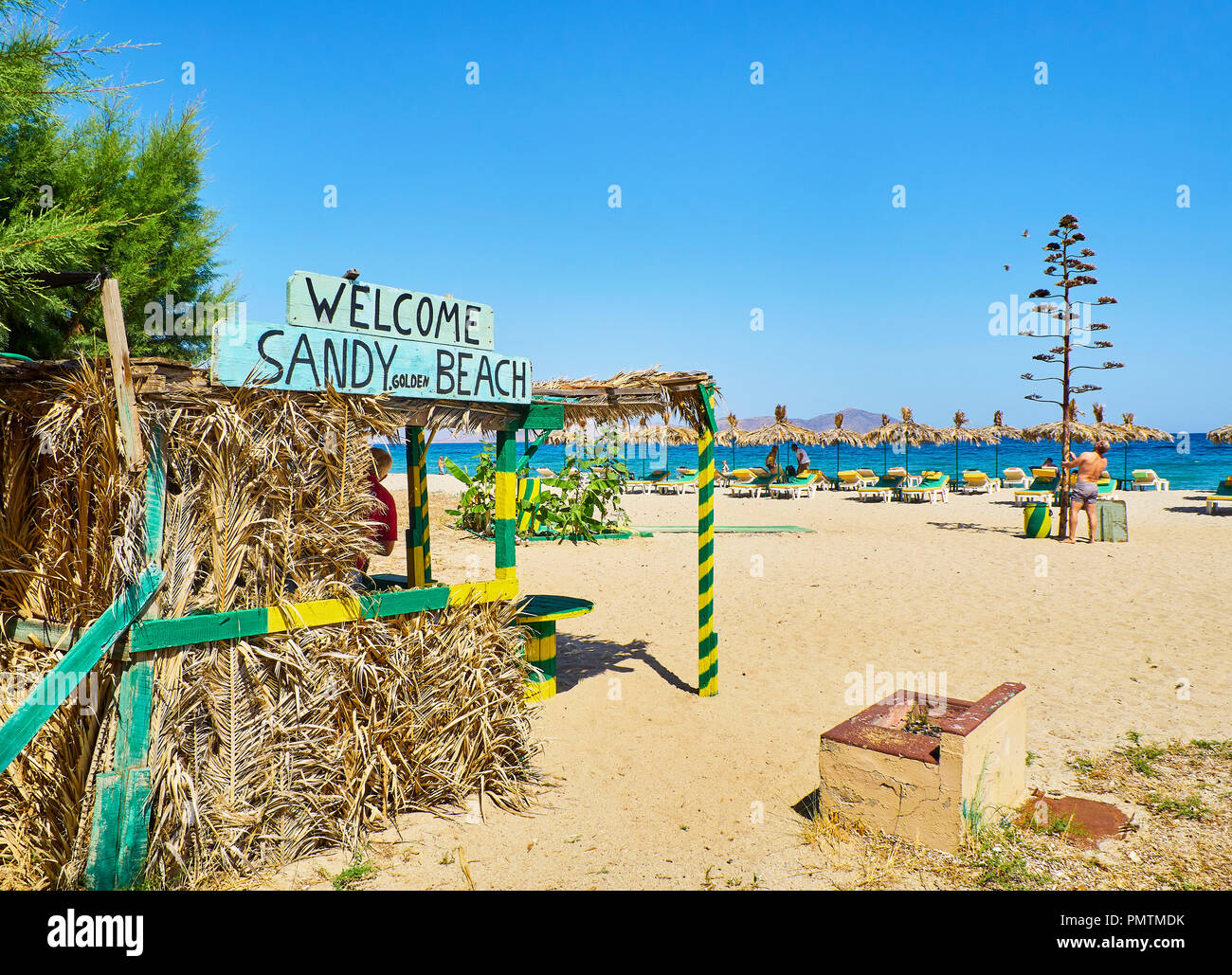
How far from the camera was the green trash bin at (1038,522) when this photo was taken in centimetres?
1600

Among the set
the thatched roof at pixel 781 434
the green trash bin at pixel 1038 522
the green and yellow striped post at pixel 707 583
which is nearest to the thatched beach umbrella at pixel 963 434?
the thatched roof at pixel 781 434

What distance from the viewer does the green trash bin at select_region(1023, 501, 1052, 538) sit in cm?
1600

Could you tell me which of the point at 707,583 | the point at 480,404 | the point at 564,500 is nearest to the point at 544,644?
the point at 707,583

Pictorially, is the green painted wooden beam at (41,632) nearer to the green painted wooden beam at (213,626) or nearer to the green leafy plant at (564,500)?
the green painted wooden beam at (213,626)

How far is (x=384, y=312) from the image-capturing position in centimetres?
427

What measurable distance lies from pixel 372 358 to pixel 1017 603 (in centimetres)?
906

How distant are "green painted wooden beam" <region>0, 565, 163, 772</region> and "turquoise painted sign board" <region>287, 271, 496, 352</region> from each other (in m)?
1.47

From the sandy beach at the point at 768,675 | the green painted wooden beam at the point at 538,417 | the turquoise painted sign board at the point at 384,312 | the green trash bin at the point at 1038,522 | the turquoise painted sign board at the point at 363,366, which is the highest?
the turquoise painted sign board at the point at 384,312

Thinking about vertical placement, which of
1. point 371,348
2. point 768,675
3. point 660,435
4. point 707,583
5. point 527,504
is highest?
point 660,435

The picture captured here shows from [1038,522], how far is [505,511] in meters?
14.7

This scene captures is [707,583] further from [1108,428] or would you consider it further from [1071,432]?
[1108,428]

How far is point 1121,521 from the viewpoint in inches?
610

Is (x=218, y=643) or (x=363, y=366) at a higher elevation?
(x=363, y=366)
